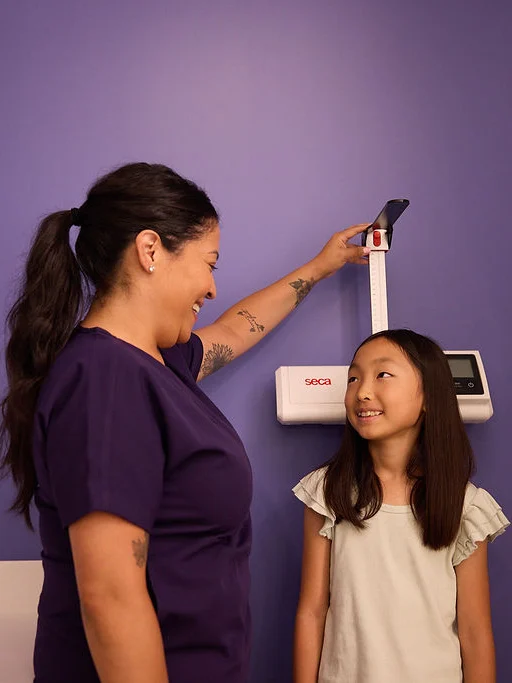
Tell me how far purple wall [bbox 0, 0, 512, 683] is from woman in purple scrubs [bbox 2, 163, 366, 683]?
2.11ft

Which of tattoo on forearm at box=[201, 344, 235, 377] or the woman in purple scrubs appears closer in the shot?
the woman in purple scrubs

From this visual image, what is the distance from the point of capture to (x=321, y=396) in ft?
5.30

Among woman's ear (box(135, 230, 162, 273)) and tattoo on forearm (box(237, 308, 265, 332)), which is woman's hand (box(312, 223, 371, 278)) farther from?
woman's ear (box(135, 230, 162, 273))

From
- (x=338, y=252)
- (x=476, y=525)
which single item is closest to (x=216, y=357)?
(x=338, y=252)

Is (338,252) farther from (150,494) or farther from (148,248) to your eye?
(150,494)

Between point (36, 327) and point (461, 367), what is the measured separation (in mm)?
938

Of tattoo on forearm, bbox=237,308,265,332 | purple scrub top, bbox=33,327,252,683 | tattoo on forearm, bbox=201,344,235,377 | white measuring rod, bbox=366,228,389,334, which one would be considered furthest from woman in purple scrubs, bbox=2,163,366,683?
white measuring rod, bbox=366,228,389,334

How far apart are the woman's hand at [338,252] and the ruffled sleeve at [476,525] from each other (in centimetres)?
57

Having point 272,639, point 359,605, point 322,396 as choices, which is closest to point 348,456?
point 322,396

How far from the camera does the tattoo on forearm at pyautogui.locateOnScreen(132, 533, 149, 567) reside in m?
0.90

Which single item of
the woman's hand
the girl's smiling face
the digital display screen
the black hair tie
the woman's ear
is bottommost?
the girl's smiling face

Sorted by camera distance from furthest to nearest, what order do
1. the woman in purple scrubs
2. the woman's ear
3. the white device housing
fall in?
1. the white device housing
2. the woman's ear
3. the woman in purple scrubs

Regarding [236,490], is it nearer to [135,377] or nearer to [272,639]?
[135,377]

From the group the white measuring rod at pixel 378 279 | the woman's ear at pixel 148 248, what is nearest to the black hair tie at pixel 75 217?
the woman's ear at pixel 148 248
